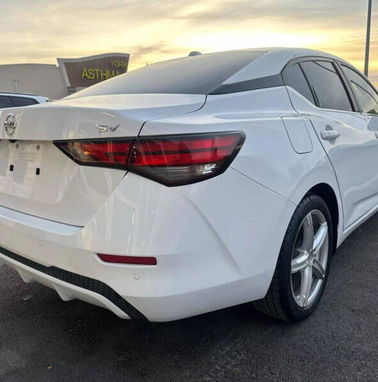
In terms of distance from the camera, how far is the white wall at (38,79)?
115ft

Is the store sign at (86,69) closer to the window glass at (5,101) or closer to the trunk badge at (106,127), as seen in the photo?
the window glass at (5,101)

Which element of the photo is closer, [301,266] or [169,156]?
[169,156]

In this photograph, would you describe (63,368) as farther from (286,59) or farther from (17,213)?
(286,59)

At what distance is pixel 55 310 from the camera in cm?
287

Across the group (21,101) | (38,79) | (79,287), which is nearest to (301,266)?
(79,287)

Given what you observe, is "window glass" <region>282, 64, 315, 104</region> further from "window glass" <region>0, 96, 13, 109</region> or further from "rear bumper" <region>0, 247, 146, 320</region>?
"window glass" <region>0, 96, 13, 109</region>

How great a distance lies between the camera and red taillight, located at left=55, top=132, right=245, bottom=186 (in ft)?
5.85

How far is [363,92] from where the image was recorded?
12.8ft

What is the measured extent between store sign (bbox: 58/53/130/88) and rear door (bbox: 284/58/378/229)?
32693 mm

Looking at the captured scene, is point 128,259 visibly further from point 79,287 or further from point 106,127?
point 106,127

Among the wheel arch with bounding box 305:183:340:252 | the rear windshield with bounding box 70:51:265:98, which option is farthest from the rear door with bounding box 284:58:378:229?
the rear windshield with bounding box 70:51:265:98

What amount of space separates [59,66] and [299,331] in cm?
3569

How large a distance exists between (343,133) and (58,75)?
116 feet

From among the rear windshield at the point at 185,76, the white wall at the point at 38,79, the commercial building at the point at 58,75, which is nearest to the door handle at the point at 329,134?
the rear windshield at the point at 185,76
